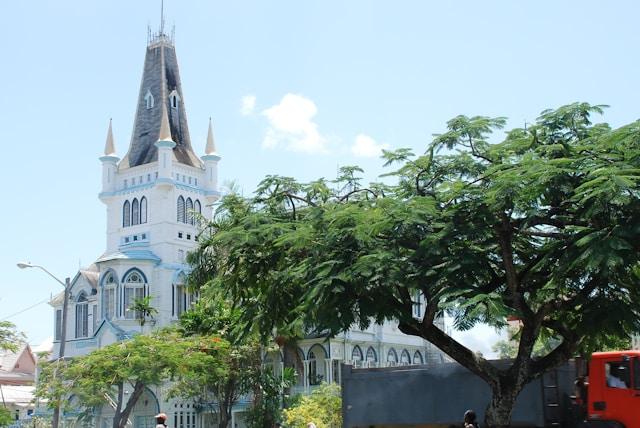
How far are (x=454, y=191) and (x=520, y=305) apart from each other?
2.86 meters

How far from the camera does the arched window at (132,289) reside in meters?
59.2

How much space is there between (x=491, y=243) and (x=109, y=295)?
45.3m

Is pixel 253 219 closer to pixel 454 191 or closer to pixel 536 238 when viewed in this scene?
pixel 454 191

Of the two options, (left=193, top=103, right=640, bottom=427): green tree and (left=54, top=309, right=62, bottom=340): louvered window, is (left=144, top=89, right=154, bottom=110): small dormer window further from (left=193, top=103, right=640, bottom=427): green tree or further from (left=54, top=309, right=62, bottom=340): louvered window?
(left=193, top=103, right=640, bottom=427): green tree

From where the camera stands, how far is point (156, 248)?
6222 cm

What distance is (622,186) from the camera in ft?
50.3

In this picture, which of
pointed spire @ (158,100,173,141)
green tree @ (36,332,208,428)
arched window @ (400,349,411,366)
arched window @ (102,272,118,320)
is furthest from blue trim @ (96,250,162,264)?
green tree @ (36,332,208,428)

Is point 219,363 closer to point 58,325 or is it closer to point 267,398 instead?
point 267,398

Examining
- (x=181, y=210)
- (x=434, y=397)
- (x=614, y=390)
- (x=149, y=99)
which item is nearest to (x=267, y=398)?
(x=434, y=397)

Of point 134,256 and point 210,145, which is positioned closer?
point 134,256

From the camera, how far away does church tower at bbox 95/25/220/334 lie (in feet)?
198

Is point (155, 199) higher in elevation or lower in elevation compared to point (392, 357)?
higher

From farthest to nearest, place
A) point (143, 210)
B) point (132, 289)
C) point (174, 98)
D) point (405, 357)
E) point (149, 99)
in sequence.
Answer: point (149, 99)
point (174, 98)
point (143, 210)
point (132, 289)
point (405, 357)

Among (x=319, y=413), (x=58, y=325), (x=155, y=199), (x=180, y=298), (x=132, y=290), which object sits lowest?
(x=319, y=413)
